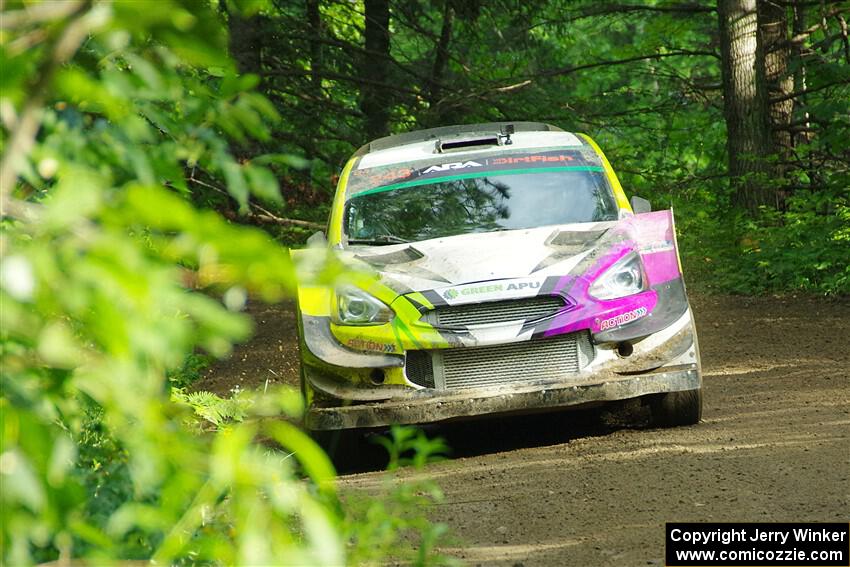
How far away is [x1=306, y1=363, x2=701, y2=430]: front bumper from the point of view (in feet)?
21.9

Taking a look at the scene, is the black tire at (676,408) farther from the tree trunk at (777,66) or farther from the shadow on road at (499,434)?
the tree trunk at (777,66)

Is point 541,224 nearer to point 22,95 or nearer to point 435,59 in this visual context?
point 22,95

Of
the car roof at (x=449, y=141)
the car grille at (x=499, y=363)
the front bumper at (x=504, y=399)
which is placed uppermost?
the car roof at (x=449, y=141)

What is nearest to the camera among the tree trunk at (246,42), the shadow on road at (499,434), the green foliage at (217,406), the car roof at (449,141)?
the green foliage at (217,406)

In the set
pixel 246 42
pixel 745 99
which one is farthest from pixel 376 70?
pixel 745 99

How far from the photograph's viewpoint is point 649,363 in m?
6.88

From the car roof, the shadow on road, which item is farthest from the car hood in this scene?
the car roof

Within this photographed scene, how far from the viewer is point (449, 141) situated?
29.1 ft

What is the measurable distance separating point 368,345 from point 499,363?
777 millimetres

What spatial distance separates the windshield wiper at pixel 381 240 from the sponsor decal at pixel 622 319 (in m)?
1.54

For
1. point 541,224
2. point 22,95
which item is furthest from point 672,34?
point 22,95

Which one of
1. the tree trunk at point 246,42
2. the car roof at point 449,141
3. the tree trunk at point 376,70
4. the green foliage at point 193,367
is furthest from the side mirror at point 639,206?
the tree trunk at point 376,70

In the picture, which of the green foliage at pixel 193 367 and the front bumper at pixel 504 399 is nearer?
the front bumper at pixel 504 399

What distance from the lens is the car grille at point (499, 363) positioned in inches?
267
